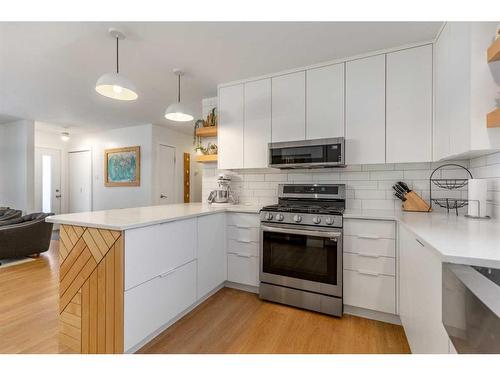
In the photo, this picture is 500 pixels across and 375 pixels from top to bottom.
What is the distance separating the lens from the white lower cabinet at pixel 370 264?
1.88 metres

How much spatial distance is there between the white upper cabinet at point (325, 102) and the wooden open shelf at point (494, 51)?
42.6 inches

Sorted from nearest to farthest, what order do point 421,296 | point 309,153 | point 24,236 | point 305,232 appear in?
point 421,296, point 305,232, point 309,153, point 24,236

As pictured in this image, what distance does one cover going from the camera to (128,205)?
520cm

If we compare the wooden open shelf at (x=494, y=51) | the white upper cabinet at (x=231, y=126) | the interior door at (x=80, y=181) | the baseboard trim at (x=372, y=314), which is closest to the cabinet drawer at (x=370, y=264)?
the baseboard trim at (x=372, y=314)

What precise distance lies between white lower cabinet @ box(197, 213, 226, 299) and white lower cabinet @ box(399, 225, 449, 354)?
1.57m

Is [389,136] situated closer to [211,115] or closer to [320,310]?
[320,310]

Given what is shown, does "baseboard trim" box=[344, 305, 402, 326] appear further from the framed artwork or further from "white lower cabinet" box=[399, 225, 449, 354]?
the framed artwork

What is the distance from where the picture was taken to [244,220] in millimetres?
2443

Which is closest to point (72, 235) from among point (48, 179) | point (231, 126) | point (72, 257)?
point (72, 257)

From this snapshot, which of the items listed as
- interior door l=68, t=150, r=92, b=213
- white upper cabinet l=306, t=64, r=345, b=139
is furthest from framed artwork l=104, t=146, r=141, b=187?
white upper cabinet l=306, t=64, r=345, b=139

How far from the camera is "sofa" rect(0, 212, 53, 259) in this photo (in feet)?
10.5

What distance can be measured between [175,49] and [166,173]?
3483 mm

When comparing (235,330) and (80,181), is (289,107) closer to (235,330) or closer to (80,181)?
(235,330)

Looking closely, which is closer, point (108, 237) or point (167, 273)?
point (108, 237)
